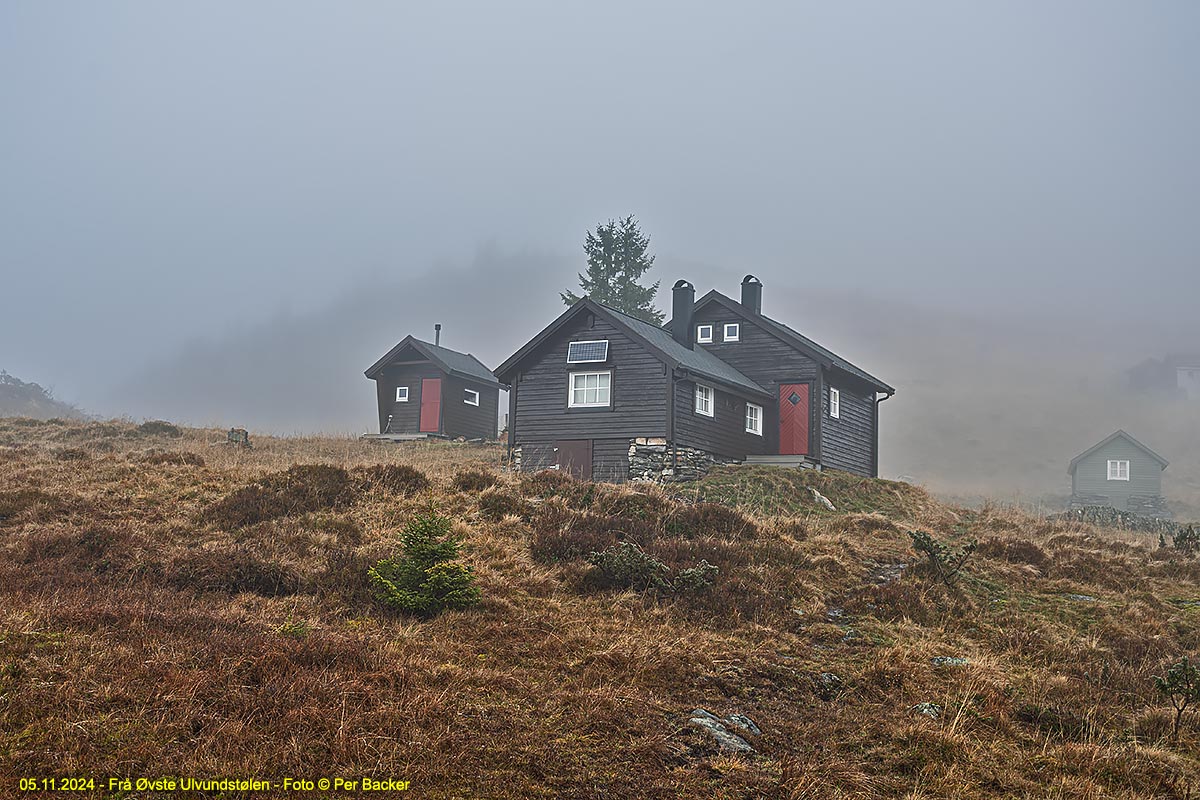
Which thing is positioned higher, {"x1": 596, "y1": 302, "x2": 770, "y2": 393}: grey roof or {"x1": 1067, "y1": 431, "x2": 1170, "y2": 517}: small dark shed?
{"x1": 596, "y1": 302, "x2": 770, "y2": 393}: grey roof

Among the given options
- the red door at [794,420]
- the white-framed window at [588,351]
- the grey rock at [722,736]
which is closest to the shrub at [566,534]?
the grey rock at [722,736]

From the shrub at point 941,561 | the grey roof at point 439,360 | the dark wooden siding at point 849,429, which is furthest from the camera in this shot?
the grey roof at point 439,360

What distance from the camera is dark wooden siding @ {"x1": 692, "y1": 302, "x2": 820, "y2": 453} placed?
3509 centimetres

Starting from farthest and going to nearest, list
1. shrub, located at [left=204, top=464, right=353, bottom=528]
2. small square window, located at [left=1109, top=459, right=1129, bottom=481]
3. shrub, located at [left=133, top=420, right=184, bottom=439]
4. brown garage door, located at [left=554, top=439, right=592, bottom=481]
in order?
small square window, located at [left=1109, top=459, right=1129, bottom=481]
shrub, located at [left=133, top=420, right=184, bottom=439]
brown garage door, located at [left=554, top=439, right=592, bottom=481]
shrub, located at [left=204, top=464, right=353, bottom=528]

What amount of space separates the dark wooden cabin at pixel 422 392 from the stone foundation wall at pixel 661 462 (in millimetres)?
19721

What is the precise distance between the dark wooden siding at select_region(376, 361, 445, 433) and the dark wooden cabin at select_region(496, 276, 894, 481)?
52.8ft

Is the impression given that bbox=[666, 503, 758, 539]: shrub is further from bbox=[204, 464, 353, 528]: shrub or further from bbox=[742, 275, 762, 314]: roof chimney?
bbox=[742, 275, 762, 314]: roof chimney

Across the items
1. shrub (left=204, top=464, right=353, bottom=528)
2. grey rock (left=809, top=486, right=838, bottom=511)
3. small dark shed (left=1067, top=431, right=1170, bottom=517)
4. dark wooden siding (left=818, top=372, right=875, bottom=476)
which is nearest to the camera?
shrub (left=204, top=464, right=353, bottom=528)

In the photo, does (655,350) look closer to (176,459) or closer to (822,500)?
(822,500)

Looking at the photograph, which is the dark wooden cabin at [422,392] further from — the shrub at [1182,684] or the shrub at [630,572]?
the shrub at [1182,684]

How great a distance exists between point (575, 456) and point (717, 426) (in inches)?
207

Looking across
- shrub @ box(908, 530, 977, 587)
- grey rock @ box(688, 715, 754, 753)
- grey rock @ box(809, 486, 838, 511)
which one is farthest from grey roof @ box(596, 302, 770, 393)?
grey rock @ box(688, 715, 754, 753)

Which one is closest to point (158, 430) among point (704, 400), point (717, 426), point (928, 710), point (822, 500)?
point (704, 400)

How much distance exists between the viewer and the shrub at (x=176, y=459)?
2117 cm
